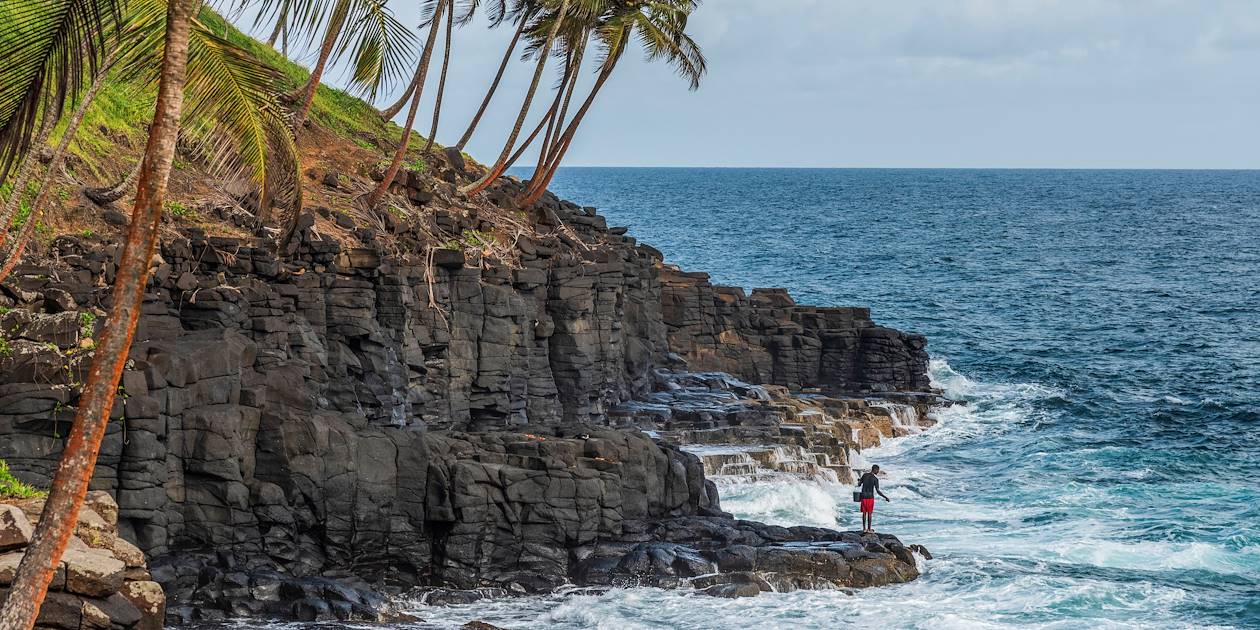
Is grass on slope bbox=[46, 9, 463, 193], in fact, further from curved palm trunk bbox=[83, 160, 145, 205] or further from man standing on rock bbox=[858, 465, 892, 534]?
man standing on rock bbox=[858, 465, 892, 534]

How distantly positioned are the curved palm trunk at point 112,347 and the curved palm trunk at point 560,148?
30.7 metres

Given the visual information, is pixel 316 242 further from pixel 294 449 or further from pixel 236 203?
pixel 294 449

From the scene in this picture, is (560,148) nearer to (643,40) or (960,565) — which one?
(643,40)

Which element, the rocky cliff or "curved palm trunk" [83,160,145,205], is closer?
the rocky cliff

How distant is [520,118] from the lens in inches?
1773

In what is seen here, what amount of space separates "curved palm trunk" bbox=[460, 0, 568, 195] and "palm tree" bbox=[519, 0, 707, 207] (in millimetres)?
1452

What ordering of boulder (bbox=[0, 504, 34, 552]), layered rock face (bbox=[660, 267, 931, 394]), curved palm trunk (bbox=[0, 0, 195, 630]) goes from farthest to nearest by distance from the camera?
layered rock face (bbox=[660, 267, 931, 394]) < boulder (bbox=[0, 504, 34, 552]) < curved palm trunk (bbox=[0, 0, 195, 630])

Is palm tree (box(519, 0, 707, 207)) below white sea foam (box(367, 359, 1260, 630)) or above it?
above

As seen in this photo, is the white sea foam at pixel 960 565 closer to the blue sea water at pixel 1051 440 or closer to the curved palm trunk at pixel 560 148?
the blue sea water at pixel 1051 440

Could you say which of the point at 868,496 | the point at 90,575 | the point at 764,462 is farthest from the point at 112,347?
the point at 764,462

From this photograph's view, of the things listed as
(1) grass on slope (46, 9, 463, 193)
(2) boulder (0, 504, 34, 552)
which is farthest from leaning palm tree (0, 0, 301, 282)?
(1) grass on slope (46, 9, 463, 193)

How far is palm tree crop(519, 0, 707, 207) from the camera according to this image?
4388cm

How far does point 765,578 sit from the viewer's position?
27.7m

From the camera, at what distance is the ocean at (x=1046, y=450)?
2744 cm
